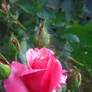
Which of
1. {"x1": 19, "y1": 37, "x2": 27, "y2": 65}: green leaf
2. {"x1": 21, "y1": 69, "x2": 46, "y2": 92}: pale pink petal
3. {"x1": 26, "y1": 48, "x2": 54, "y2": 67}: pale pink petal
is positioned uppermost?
{"x1": 26, "y1": 48, "x2": 54, "y2": 67}: pale pink petal

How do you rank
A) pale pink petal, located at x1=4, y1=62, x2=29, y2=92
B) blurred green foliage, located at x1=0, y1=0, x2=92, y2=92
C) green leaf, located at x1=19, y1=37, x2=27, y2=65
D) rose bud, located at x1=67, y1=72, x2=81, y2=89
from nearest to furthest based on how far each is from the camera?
pale pink petal, located at x1=4, y1=62, x2=29, y2=92
rose bud, located at x1=67, y1=72, x2=81, y2=89
green leaf, located at x1=19, y1=37, x2=27, y2=65
blurred green foliage, located at x1=0, y1=0, x2=92, y2=92

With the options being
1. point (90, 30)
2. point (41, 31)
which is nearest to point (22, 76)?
point (41, 31)

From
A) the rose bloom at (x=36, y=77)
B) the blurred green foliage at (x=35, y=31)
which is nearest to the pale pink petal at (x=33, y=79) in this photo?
the rose bloom at (x=36, y=77)

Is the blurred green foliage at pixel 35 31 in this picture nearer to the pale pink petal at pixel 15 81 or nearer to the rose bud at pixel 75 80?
the rose bud at pixel 75 80

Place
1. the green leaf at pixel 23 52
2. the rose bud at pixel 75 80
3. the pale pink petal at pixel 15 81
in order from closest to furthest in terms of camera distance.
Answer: the pale pink petal at pixel 15 81 < the rose bud at pixel 75 80 < the green leaf at pixel 23 52

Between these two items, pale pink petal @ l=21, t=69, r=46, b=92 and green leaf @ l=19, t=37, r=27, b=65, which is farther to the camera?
green leaf @ l=19, t=37, r=27, b=65

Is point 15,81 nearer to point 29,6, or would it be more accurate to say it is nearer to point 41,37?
point 41,37

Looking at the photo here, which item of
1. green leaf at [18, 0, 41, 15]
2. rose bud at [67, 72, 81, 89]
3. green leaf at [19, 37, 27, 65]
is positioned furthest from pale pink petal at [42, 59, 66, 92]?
green leaf at [18, 0, 41, 15]

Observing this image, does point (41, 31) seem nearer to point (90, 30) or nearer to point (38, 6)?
point (38, 6)

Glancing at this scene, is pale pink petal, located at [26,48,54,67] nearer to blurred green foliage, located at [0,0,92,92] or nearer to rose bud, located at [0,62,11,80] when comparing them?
rose bud, located at [0,62,11,80]
